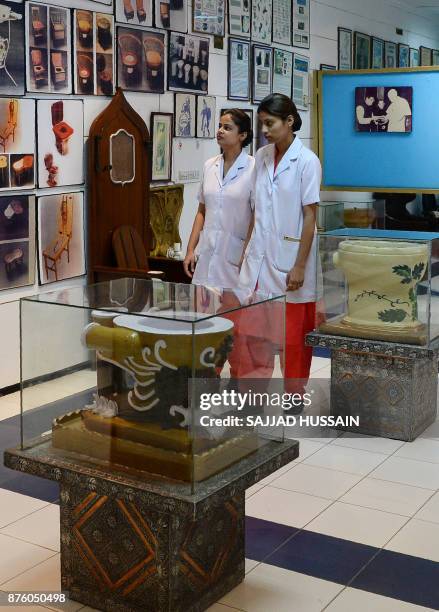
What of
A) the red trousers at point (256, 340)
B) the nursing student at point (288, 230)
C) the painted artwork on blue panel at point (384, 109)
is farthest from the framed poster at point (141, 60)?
the red trousers at point (256, 340)

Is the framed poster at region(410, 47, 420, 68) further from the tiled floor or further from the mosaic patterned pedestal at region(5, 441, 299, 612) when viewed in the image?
the mosaic patterned pedestal at region(5, 441, 299, 612)

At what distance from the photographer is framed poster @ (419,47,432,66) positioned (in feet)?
40.0

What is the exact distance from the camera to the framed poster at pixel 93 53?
20.2 feet

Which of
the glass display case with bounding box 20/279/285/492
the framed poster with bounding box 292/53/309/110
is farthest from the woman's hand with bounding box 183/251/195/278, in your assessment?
the framed poster with bounding box 292/53/309/110

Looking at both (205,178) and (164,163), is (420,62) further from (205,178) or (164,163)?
(205,178)

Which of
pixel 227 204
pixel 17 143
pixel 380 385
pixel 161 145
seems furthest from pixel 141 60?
pixel 380 385

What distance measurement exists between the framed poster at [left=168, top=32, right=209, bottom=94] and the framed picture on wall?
0.09 meters

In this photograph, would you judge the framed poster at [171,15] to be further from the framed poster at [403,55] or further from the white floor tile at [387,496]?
the framed poster at [403,55]

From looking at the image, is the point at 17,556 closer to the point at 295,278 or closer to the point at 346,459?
the point at 346,459

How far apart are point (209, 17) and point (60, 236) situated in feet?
8.45

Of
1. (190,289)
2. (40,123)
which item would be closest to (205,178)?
(40,123)

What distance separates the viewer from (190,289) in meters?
3.09

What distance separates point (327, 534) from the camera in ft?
12.0

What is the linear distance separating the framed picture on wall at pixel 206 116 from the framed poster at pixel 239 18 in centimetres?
69
